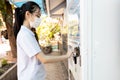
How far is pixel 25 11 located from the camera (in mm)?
2266

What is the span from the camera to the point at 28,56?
2.15 m

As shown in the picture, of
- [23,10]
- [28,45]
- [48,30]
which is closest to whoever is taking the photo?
[28,45]

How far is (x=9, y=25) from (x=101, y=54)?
7.27 m

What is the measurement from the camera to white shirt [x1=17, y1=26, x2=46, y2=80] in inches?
82.4

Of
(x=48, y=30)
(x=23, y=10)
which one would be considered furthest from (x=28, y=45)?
(x=48, y=30)

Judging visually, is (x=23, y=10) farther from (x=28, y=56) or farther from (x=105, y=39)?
(x=105, y=39)

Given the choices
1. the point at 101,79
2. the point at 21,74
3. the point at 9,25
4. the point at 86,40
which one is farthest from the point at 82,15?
the point at 9,25

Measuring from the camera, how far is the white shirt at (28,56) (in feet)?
6.87

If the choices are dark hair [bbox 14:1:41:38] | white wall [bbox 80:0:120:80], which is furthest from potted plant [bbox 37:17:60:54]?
white wall [bbox 80:0:120:80]

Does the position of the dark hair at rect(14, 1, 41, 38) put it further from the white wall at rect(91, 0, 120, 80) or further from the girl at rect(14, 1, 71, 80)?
the white wall at rect(91, 0, 120, 80)

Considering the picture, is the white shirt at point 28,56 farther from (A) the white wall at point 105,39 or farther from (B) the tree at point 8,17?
(B) the tree at point 8,17

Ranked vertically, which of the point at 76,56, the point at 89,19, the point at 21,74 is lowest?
the point at 21,74

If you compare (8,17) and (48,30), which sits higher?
(8,17)

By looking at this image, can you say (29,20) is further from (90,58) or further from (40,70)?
(90,58)
